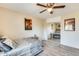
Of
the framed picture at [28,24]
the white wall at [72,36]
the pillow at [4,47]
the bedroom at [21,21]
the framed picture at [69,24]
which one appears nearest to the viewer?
the pillow at [4,47]

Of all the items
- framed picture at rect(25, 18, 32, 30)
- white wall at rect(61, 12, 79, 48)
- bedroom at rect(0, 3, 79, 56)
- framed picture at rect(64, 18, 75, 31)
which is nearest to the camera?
bedroom at rect(0, 3, 79, 56)

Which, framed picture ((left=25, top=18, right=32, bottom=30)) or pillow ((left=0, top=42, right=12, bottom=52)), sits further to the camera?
framed picture ((left=25, top=18, right=32, bottom=30))

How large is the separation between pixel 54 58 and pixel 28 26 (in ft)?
14.4

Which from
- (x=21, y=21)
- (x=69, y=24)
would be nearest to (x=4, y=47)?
(x=21, y=21)

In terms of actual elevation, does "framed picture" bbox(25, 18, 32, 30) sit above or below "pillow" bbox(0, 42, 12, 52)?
above

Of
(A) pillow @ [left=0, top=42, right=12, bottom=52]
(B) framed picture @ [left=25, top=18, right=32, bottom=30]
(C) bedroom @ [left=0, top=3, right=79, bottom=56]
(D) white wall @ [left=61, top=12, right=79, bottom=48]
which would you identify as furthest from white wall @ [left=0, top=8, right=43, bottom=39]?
(D) white wall @ [left=61, top=12, right=79, bottom=48]

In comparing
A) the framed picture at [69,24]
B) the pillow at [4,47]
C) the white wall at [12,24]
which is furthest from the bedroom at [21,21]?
the pillow at [4,47]

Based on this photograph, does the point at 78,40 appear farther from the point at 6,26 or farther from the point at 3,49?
the point at 3,49

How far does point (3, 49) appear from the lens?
6.75 ft

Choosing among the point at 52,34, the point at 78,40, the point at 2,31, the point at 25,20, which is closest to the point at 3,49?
the point at 2,31

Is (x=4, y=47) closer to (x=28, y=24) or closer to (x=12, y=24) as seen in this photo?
(x=12, y=24)

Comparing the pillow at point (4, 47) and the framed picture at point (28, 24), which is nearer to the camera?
the pillow at point (4, 47)

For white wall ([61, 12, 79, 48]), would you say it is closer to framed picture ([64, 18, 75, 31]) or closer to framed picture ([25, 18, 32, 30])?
framed picture ([64, 18, 75, 31])

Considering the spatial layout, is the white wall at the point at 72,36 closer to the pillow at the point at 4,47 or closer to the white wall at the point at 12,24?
A: the white wall at the point at 12,24
